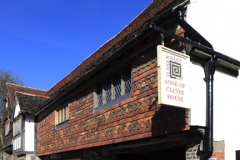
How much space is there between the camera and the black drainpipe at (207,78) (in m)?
5.65

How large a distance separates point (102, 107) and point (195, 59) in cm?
385

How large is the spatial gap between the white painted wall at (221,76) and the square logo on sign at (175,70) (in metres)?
0.46

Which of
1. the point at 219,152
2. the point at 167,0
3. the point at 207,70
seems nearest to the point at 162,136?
the point at 219,152

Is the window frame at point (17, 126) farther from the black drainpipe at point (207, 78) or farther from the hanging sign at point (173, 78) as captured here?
the hanging sign at point (173, 78)

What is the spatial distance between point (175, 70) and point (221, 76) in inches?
72.2

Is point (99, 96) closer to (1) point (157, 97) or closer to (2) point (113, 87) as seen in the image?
(2) point (113, 87)

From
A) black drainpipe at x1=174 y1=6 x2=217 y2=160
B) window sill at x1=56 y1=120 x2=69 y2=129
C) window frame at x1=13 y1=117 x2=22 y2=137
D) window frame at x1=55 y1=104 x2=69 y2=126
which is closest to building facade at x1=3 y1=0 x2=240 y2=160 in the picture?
black drainpipe at x1=174 y1=6 x2=217 y2=160

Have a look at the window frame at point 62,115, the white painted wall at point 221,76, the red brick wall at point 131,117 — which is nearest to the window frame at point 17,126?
the window frame at point 62,115

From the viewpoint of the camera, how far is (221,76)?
6.81m


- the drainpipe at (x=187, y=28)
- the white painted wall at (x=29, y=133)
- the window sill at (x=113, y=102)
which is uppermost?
the drainpipe at (x=187, y=28)

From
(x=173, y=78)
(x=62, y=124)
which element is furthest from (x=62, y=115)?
(x=173, y=78)

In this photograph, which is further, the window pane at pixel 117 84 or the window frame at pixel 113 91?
the window pane at pixel 117 84

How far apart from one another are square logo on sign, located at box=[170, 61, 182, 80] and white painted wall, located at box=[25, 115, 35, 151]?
12.7 m

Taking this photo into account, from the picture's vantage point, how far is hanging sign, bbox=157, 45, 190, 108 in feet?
17.4
